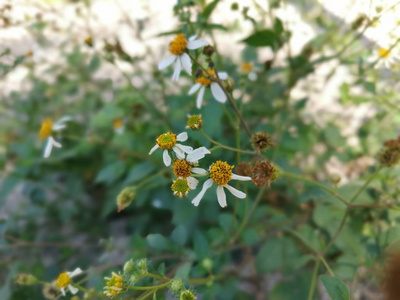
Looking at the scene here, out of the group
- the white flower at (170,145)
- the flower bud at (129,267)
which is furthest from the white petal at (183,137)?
the flower bud at (129,267)

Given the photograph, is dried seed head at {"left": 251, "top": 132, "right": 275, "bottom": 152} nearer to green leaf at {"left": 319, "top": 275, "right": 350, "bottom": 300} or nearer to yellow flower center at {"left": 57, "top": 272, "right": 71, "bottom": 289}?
green leaf at {"left": 319, "top": 275, "right": 350, "bottom": 300}

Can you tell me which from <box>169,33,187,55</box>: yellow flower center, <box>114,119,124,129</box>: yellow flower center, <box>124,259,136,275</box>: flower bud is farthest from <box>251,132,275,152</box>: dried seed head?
<box>114,119,124,129</box>: yellow flower center

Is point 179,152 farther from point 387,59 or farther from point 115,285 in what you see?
point 387,59

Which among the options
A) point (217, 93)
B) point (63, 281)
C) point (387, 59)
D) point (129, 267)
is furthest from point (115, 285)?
point (387, 59)

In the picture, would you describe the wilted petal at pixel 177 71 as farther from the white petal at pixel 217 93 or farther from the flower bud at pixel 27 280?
the flower bud at pixel 27 280

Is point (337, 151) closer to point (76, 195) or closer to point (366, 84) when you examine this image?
point (366, 84)
